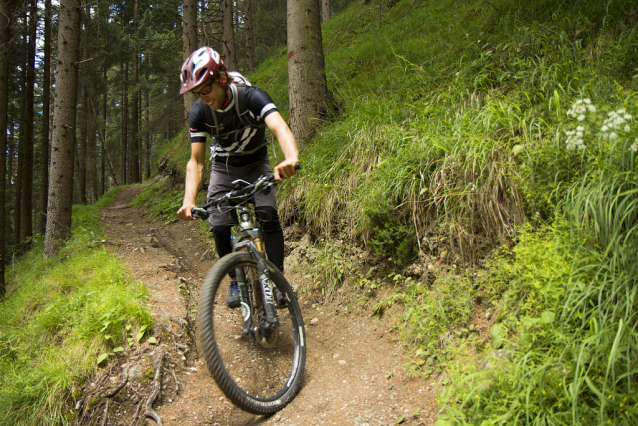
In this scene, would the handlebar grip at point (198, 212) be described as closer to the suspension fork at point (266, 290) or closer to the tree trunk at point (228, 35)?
the suspension fork at point (266, 290)

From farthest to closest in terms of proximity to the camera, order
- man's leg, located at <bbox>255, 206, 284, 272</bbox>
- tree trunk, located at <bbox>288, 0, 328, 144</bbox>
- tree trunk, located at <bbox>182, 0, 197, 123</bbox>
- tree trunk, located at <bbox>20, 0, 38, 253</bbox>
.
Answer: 1. tree trunk, located at <bbox>20, 0, 38, 253</bbox>
2. tree trunk, located at <bbox>182, 0, 197, 123</bbox>
3. tree trunk, located at <bbox>288, 0, 328, 144</bbox>
4. man's leg, located at <bbox>255, 206, 284, 272</bbox>

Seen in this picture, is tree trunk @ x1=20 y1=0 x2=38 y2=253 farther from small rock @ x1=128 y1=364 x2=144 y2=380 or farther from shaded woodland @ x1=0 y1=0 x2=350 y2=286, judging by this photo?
small rock @ x1=128 y1=364 x2=144 y2=380

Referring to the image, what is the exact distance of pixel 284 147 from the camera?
9.12 feet

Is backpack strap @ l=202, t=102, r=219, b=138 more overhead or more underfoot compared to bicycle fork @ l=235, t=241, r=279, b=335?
more overhead

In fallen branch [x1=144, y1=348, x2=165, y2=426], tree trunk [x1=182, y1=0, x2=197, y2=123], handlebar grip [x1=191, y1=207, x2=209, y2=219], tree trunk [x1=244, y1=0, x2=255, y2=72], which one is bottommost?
fallen branch [x1=144, y1=348, x2=165, y2=426]

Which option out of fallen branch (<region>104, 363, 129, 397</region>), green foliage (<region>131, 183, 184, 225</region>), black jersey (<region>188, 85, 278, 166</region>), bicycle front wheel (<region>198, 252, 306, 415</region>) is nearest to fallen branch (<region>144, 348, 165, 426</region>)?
fallen branch (<region>104, 363, 129, 397</region>)

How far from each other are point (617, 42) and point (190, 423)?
4920 mm

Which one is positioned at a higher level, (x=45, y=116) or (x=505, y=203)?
(x=45, y=116)

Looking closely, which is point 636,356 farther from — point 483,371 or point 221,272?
point 221,272

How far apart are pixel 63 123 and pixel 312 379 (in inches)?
286

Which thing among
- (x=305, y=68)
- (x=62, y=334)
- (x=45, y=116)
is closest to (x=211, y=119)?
(x=62, y=334)

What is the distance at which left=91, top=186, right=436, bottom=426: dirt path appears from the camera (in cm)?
260

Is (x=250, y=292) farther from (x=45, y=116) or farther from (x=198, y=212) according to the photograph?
(x=45, y=116)

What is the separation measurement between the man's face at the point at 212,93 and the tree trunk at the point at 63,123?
597cm
